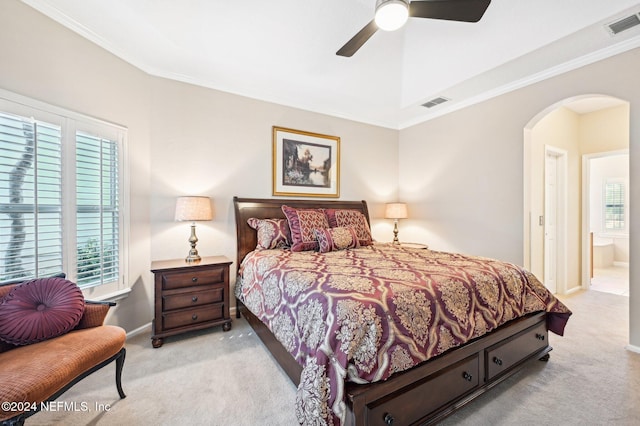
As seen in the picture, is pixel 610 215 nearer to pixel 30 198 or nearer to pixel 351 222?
pixel 351 222

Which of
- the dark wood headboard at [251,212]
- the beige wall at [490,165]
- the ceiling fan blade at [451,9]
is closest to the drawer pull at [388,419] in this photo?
the dark wood headboard at [251,212]

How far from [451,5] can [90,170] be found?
3224 mm

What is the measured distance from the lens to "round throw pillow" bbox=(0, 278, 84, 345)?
1544 millimetres

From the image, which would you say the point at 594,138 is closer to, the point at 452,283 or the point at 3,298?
the point at 452,283

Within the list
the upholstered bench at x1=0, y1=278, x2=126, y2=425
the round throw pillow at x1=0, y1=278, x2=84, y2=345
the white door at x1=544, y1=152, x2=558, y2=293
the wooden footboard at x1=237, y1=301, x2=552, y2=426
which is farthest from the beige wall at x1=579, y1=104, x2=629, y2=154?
the round throw pillow at x1=0, y1=278, x2=84, y2=345

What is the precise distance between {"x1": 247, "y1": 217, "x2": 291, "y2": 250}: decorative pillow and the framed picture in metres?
0.61

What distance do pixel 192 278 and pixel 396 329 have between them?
7.03ft

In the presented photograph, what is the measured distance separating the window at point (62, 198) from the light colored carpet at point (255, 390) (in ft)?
2.98

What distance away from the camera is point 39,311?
1638mm

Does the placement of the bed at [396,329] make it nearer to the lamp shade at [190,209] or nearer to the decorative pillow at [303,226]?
the decorative pillow at [303,226]

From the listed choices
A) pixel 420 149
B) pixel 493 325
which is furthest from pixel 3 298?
pixel 420 149

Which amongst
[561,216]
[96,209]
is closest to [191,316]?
[96,209]

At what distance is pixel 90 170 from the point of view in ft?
8.14

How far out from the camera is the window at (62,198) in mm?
1930
